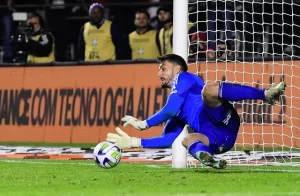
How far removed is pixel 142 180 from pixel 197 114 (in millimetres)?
1378

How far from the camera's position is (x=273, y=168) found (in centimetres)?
1284

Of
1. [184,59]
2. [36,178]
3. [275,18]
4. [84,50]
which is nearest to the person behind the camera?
[36,178]

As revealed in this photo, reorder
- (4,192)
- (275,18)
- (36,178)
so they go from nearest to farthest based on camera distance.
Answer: (4,192)
(36,178)
(275,18)

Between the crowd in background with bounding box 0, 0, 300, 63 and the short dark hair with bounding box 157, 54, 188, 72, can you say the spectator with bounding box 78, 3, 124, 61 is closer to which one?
the crowd in background with bounding box 0, 0, 300, 63

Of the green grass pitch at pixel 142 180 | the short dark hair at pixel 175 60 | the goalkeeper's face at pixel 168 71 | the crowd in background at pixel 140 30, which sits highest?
the crowd in background at pixel 140 30

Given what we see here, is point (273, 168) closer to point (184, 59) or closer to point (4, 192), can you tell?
point (184, 59)

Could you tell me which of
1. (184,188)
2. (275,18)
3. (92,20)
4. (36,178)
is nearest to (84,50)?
(92,20)

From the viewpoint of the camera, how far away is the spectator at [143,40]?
762 inches

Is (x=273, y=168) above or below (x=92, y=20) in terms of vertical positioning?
below

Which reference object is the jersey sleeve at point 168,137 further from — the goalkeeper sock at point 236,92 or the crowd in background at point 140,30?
the crowd in background at point 140,30

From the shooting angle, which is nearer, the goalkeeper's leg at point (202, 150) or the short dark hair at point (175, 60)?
the goalkeeper's leg at point (202, 150)

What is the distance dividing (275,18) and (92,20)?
3.34m

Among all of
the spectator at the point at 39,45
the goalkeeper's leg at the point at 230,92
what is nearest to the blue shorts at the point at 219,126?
the goalkeeper's leg at the point at 230,92

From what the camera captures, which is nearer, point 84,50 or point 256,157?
point 256,157
